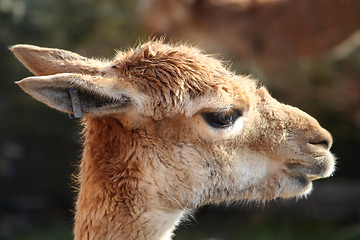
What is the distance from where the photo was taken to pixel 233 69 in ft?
29.3

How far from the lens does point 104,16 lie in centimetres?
910

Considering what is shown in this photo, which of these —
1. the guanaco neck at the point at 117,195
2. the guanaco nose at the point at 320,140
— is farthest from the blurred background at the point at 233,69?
the guanaco neck at the point at 117,195

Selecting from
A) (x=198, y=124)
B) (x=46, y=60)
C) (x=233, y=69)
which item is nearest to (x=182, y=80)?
(x=198, y=124)

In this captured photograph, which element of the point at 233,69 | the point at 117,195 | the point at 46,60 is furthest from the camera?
the point at 233,69

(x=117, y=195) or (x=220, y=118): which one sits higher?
(x=220, y=118)

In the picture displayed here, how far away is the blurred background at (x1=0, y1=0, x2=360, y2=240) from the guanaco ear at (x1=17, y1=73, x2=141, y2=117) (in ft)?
16.5

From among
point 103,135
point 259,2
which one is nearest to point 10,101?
point 259,2

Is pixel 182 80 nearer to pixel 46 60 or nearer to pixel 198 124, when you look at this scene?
pixel 198 124

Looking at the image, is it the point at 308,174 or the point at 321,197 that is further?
the point at 321,197

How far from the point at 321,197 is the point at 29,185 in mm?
4999

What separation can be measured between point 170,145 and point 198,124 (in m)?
0.18

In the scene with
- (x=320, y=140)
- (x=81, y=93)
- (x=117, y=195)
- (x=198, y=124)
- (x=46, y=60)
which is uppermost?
(x=320, y=140)

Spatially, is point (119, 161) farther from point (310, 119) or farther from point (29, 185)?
point (29, 185)

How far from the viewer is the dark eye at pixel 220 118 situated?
2602mm
